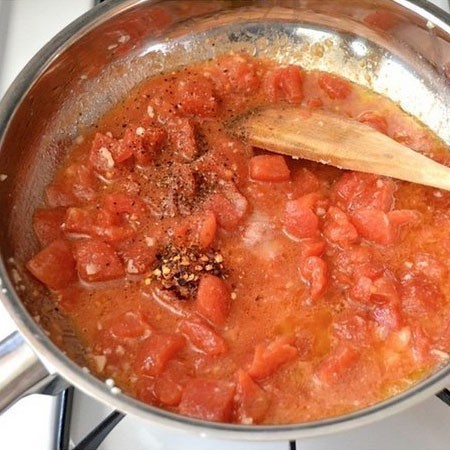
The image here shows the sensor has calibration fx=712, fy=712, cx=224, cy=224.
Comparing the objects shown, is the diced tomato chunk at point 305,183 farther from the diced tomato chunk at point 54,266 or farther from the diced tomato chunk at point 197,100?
the diced tomato chunk at point 54,266

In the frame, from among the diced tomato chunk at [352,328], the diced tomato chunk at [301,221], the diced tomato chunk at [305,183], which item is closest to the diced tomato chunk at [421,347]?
the diced tomato chunk at [352,328]

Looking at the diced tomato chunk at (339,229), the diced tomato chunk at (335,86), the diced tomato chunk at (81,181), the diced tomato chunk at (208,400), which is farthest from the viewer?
the diced tomato chunk at (335,86)

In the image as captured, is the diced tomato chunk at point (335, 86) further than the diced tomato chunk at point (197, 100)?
Yes

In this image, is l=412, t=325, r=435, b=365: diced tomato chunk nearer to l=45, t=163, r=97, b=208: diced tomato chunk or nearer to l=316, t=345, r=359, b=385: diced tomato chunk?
l=316, t=345, r=359, b=385: diced tomato chunk

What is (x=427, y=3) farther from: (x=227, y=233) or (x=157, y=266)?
(x=157, y=266)

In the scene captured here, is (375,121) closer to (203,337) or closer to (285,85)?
(285,85)

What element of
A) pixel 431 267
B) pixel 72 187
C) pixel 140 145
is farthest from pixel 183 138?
pixel 431 267

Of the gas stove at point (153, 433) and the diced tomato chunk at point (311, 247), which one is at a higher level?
the diced tomato chunk at point (311, 247)
